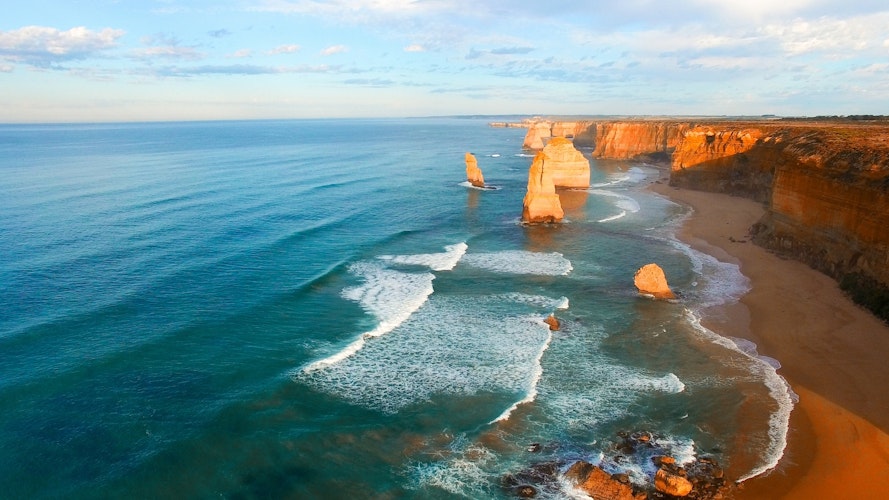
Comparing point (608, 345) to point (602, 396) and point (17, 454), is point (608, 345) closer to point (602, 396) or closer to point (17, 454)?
point (602, 396)

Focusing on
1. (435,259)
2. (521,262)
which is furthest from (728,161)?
(435,259)

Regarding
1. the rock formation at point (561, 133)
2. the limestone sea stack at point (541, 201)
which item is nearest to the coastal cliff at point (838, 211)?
the limestone sea stack at point (541, 201)

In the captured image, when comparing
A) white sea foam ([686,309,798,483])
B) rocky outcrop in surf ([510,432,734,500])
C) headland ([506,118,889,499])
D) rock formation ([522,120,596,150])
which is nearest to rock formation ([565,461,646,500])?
rocky outcrop in surf ([510,432,734,500])

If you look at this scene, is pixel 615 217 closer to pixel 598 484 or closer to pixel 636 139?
pixel 598 484

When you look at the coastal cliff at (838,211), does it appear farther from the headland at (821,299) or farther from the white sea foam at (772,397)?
the white sea foam at (772,397)

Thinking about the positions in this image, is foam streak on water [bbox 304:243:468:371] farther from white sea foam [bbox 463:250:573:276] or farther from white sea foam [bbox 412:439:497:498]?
white sea foam [bbox 412:439:497:498]

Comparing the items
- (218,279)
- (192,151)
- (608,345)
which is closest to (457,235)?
(218,279)
